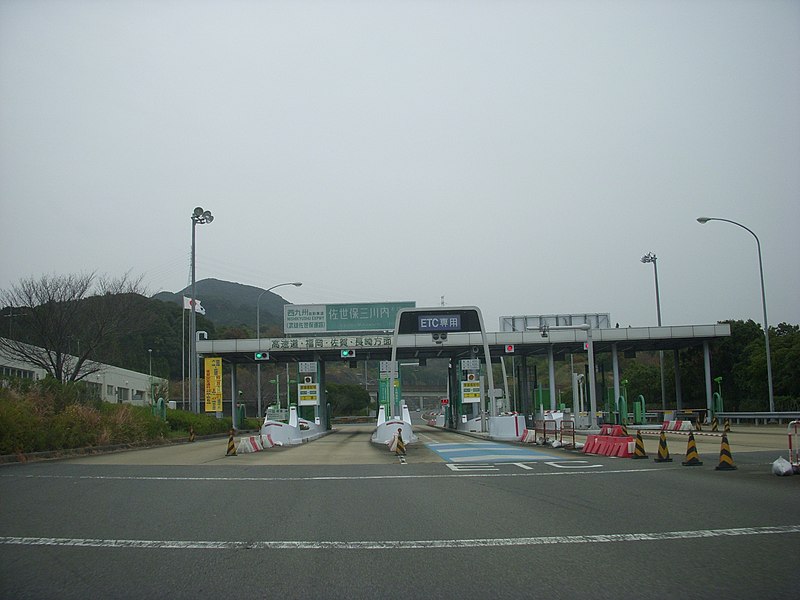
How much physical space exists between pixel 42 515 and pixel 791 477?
12816 millimetres

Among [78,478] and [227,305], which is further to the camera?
[227,305]

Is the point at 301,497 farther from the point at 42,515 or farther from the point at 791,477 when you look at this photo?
the point at 791,477

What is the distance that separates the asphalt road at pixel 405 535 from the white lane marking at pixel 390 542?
0.02 m

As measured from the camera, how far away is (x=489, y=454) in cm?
2184

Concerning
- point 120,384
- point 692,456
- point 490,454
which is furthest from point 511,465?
point 120,384

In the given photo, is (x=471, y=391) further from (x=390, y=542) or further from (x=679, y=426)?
(x=390, y=542)

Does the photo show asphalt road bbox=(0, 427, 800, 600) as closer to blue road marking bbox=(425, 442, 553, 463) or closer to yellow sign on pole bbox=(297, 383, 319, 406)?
blue road marking bbox=(425, 442, 553, 463)

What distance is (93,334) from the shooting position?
36656mm

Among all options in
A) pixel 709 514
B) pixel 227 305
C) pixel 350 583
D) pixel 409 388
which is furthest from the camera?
pixel 227 305

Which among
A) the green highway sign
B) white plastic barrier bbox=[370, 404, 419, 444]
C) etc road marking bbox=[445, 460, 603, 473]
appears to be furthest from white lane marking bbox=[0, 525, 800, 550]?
the green highway sign

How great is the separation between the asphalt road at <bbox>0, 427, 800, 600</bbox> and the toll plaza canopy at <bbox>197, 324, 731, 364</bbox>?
32.0m

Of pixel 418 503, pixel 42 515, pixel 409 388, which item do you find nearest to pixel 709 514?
pixel 418 503

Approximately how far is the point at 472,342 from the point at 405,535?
127ft

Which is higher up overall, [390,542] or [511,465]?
[390,542]
